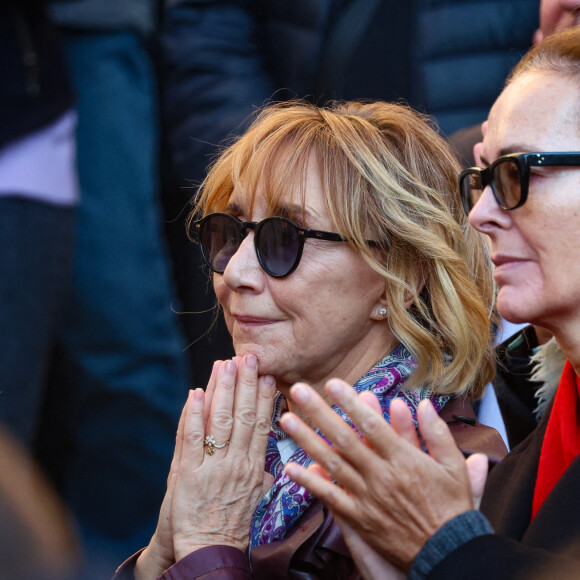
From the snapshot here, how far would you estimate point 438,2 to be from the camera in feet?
10.8

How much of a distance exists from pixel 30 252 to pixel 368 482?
1903 millimetres

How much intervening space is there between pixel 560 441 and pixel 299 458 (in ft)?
2.13

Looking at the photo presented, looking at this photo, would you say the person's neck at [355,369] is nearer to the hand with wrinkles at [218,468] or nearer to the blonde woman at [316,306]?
the blonde woman at [316,306]

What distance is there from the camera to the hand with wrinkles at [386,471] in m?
1.40

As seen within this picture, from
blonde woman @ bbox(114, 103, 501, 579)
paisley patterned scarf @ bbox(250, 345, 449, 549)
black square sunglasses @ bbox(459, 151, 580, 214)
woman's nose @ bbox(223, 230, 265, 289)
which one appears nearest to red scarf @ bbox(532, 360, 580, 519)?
blonde woman @ bbox(114, 103, 501, 579)

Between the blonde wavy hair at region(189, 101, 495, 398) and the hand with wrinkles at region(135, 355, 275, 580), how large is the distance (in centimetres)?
44

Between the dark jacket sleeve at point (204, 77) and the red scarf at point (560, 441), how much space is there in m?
1.98

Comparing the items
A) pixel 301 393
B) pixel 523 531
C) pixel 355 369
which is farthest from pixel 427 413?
pixel 355 369

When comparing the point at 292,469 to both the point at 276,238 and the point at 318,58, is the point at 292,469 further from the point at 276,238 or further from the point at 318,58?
the point at 318,58

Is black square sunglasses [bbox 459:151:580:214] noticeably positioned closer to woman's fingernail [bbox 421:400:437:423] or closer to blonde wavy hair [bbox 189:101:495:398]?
blonde wavy hair [bbox 189:101:495:398]

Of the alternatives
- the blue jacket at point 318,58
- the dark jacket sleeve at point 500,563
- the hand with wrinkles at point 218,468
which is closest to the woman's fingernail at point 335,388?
the dark jacket sleeve at point 500,563

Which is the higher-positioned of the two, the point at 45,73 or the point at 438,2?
the point at 438,2

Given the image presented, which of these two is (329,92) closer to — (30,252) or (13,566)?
(30,252)

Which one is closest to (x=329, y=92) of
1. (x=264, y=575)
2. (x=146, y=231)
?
(x=146, y=231)
